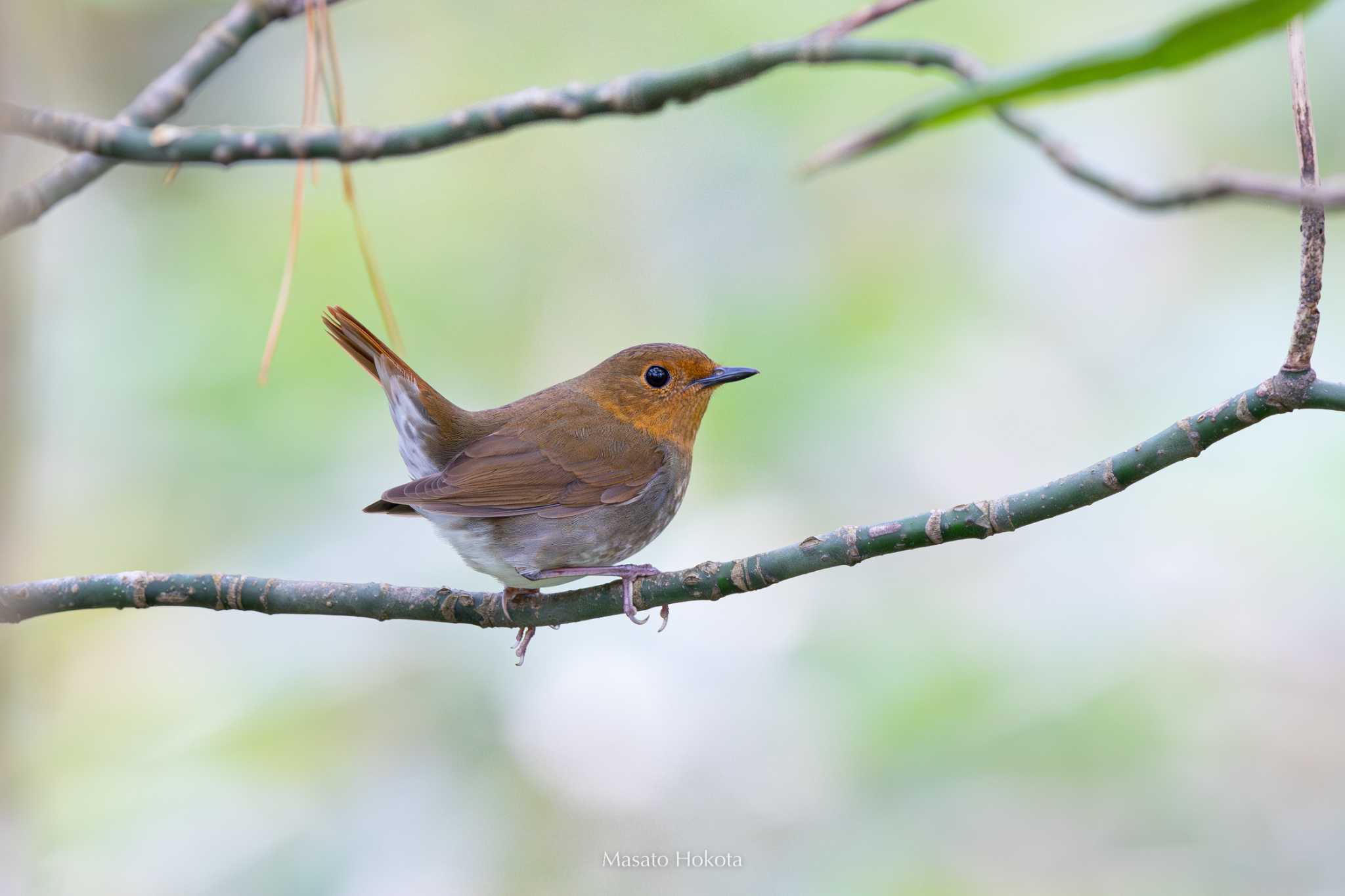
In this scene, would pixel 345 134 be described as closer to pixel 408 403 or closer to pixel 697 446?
pixel 408 403

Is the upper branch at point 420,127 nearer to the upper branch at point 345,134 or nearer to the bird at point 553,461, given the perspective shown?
the upper branch at point 345,134

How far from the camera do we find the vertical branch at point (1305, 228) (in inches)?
54.6

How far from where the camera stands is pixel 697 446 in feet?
15.4

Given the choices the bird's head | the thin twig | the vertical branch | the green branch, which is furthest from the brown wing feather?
the vertical branch

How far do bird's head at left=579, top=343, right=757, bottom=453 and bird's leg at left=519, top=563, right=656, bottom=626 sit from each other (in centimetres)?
69

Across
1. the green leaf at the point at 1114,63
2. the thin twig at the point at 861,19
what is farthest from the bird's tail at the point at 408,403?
the green leaf at the point at 1114,63

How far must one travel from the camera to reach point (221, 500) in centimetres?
461

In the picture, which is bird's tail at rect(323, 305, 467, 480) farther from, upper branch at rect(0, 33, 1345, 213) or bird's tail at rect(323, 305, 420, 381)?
upper branch at rect(0, 33, 1345, 213)

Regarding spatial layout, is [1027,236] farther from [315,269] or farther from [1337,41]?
[315,269]

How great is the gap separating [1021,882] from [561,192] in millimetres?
3734

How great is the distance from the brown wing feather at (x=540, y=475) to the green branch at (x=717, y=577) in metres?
0.56

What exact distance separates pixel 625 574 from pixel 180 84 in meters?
1.59

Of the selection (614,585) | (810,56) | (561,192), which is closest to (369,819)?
(614,585)

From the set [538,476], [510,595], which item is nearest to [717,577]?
[510,595]
